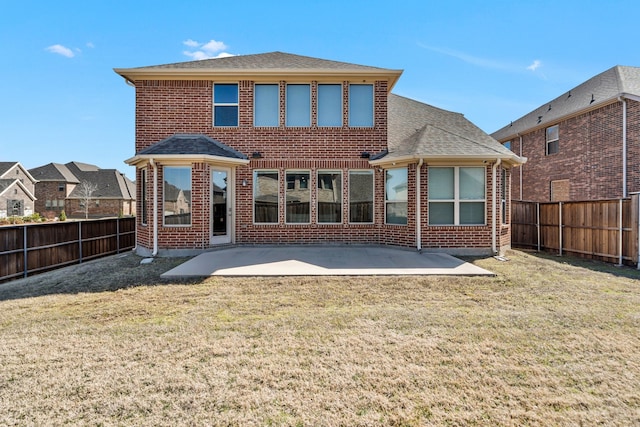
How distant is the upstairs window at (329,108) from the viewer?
424 inches

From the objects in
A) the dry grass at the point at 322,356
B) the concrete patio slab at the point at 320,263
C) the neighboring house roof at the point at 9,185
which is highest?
the neighboring house roof at the point at 9,185

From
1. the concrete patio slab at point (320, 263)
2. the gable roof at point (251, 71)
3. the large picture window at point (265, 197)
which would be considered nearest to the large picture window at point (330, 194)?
the concrete patio slab at point (320, 263)

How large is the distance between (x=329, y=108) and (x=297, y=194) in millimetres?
3245

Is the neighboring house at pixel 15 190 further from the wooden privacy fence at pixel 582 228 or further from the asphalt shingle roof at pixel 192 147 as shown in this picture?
the wooden privacy fence at pixel 582 228

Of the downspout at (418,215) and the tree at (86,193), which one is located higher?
the tree at (86,193)

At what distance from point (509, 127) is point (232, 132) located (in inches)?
803

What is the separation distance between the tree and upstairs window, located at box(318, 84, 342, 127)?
4438cm

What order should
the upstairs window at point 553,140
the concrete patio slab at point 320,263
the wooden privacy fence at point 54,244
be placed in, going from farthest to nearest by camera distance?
the upstairs window at point 553,140 < the wooden privacy fence at point 54,244 < the concrete patio slab at point 320,263

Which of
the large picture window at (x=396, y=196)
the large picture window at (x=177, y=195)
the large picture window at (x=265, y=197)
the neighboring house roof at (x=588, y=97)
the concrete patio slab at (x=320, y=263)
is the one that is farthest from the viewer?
the neighboring house roof at (x=588, y=97)

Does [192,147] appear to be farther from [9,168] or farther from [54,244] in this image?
[9,168]

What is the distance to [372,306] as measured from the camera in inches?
200

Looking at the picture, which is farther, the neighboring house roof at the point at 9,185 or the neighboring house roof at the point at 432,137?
the neighboring house roof at the point at 9,185

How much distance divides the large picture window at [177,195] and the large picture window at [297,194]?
322cm

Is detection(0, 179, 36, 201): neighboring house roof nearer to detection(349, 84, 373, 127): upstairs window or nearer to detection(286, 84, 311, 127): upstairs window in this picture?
detection(286, 84, 311, 127): upstairs window
